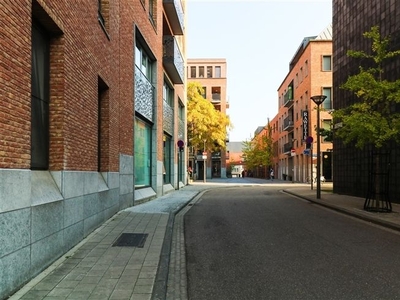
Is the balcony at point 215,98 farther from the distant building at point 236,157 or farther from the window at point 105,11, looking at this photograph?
the distant building at point 236,157

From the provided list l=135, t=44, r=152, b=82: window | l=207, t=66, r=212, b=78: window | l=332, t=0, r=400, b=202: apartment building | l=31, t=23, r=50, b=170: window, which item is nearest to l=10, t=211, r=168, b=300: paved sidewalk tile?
l=31, t=23, r=50, b=170: window

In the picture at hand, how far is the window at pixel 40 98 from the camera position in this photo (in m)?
6.16

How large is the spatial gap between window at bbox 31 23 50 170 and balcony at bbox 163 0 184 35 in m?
15.6

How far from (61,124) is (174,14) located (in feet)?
57.2

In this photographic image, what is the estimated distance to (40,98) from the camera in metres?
6.41

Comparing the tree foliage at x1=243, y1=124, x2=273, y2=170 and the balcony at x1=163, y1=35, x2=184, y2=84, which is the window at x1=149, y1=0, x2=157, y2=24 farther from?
the tree foliage at x1=243, y1=124, x2=273, y2=170

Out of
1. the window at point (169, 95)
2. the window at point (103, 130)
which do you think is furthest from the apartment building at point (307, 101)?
the window at point (103, 130)

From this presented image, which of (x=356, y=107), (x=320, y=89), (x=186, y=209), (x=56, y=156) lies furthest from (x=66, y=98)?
(x=320, y=89)

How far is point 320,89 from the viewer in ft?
128

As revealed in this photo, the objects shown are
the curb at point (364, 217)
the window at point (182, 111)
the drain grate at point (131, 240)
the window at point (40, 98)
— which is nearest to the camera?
the window at point (40, 98)

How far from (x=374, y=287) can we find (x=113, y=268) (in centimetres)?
355

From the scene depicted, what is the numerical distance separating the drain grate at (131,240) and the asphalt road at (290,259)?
36.2 inches

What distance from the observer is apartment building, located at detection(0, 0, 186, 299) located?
15.3 ft

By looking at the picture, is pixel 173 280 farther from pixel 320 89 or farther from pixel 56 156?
pixel 320 89
